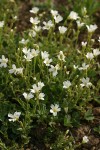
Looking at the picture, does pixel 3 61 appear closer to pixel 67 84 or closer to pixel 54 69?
pixel 54 69

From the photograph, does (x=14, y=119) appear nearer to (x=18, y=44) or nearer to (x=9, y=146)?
(x=9, y=146)

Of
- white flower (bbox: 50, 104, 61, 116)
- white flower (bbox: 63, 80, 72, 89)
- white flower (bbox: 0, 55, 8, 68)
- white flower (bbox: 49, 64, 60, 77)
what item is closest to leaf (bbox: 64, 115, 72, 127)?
white flower (bbox: 50, 104, 61, 116)

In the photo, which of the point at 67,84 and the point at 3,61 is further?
the point at 3,61

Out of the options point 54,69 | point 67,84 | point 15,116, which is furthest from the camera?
point 54,69

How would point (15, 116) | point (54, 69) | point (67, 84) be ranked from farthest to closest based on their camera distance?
1. point (54, 69)
2. point (67, 84)
3. point (15, 116)

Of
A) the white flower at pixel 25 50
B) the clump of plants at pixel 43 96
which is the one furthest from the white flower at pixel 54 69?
the white flower at pixel 25 50

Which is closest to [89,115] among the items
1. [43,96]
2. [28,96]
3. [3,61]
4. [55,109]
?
[55,109]

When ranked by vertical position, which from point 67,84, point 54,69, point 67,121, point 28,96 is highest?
point 54,69

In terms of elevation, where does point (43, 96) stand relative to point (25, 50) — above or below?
below

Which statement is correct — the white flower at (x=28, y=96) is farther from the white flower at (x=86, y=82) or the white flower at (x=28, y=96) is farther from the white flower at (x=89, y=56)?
the white flower at (x=89, y=56)
